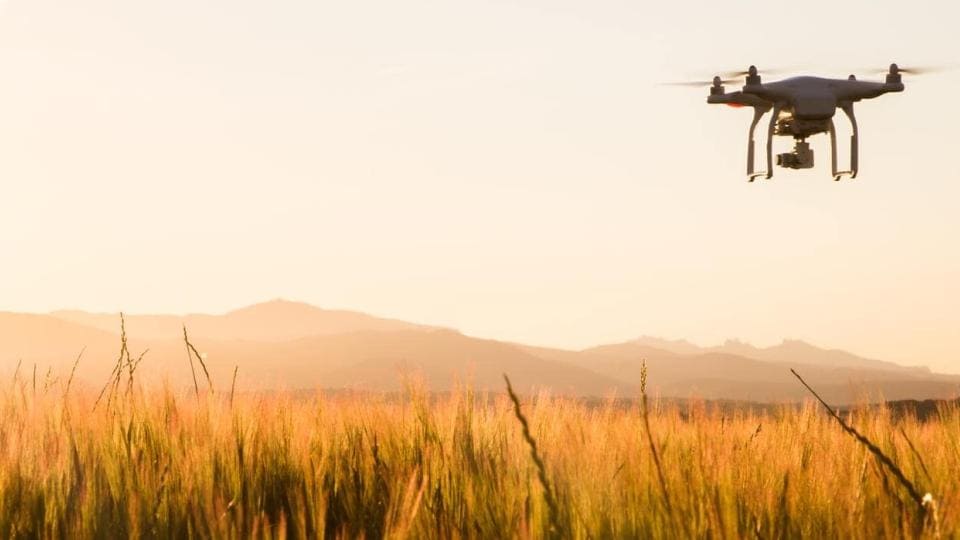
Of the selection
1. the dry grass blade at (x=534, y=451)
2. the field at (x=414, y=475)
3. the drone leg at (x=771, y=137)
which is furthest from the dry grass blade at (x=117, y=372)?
the drone leg at (x=771, y=137)

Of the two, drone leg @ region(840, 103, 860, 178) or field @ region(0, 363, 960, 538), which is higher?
drone leg @ region(840, 103, 860, 178)

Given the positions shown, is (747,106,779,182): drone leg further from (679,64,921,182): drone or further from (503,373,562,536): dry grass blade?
(503,373,562,536): dry grass blade

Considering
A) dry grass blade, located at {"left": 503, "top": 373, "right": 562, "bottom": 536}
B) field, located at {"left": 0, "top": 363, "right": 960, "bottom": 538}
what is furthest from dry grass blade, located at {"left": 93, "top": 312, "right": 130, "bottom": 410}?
dry grass blade, located at {"left": 503, "top": 373, "right": 562, "bottom": 536}

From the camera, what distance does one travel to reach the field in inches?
105

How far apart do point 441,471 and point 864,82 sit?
8.34 m

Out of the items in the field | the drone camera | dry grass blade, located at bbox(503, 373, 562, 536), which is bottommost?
the field

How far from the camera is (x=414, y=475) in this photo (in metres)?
2.31

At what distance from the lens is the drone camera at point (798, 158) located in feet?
30.8

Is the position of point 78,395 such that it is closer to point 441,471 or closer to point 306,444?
point 306,444

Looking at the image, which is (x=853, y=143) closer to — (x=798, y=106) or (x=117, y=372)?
(x=798, y=106)

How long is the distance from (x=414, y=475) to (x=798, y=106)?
7976mm

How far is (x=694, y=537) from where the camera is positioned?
2346 mm

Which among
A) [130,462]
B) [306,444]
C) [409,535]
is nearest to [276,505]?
[306,444]

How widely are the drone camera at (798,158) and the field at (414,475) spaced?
196 inches
